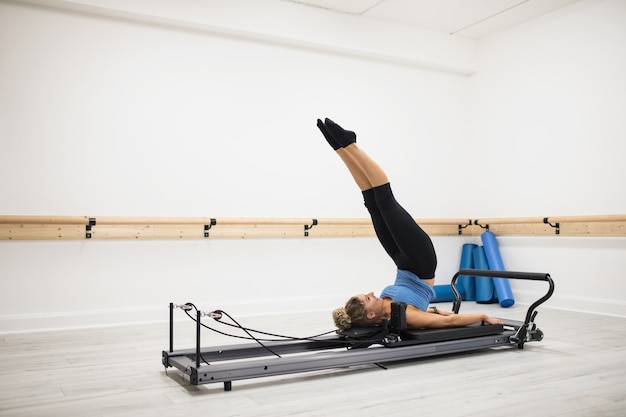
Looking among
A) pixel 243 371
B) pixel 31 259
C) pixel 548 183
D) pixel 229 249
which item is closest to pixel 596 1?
pixel 548 183

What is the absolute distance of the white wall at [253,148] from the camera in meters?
4.84

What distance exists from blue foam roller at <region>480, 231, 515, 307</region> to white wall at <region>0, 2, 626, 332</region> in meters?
0.22

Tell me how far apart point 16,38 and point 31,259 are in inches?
71.1

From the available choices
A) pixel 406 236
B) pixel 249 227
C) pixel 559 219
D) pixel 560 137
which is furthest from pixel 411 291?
pixel 560 137

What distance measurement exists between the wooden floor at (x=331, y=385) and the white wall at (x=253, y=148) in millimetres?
1133

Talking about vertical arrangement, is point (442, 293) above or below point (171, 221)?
below

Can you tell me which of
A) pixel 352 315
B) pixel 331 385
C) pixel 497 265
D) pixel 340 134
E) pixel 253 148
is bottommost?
pixel 331 385

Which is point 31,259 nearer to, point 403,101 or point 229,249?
point 229,249

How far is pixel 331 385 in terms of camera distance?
2.99m

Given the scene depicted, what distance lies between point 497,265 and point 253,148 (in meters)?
2.93

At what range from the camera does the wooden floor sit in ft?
8.45

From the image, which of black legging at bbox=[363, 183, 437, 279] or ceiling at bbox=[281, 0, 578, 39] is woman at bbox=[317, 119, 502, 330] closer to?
black legging at bbox=[363, 183, 437, 279]

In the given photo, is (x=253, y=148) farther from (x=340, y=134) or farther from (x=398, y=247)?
(x=398, y=247)

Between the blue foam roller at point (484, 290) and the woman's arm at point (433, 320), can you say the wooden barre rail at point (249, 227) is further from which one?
the woman's arm at point (433, 320)
